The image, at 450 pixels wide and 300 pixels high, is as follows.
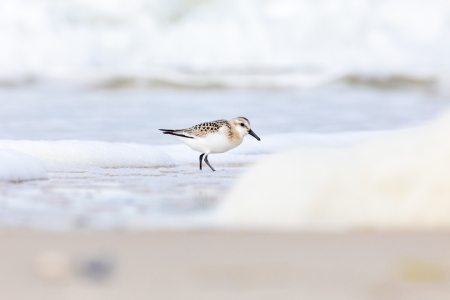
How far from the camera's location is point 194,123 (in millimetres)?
9430

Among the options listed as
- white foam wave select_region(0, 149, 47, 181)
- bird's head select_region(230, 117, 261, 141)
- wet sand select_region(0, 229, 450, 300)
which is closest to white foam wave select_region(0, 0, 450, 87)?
bird's head select_region(230, 117, 261, 141)

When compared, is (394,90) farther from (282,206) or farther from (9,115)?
(282,206)

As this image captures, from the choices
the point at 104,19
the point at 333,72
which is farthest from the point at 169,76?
the point at 333,72

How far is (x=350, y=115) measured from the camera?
10.3 m

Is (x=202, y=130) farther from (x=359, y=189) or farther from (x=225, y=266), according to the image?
(x=225, y=266)

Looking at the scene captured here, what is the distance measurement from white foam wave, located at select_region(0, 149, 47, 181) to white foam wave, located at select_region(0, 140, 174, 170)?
72 cm

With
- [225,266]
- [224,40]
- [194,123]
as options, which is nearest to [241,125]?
[194,123]

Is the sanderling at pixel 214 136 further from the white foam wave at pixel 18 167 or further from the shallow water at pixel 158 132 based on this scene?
the white foam wave at pixel 18 167

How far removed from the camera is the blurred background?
164 centimetres

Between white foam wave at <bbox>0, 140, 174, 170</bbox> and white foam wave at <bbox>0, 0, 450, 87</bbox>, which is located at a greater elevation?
white foam wave at <bbox>0, 0, 450, 87</bbox>

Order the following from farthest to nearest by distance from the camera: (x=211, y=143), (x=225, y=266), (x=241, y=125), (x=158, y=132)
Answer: (x=158, y=132), (x=241, y=125), (x=211, y=143), (x=225, y=266)

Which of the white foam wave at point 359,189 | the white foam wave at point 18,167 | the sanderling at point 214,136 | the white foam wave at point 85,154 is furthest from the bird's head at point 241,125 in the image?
the white foam wave at point 359,189

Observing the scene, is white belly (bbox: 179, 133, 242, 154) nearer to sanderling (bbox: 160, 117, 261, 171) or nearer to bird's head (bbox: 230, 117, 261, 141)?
sanderling (bbox: 160, 117, 261, 171)

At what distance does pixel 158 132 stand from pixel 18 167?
4.36 m
